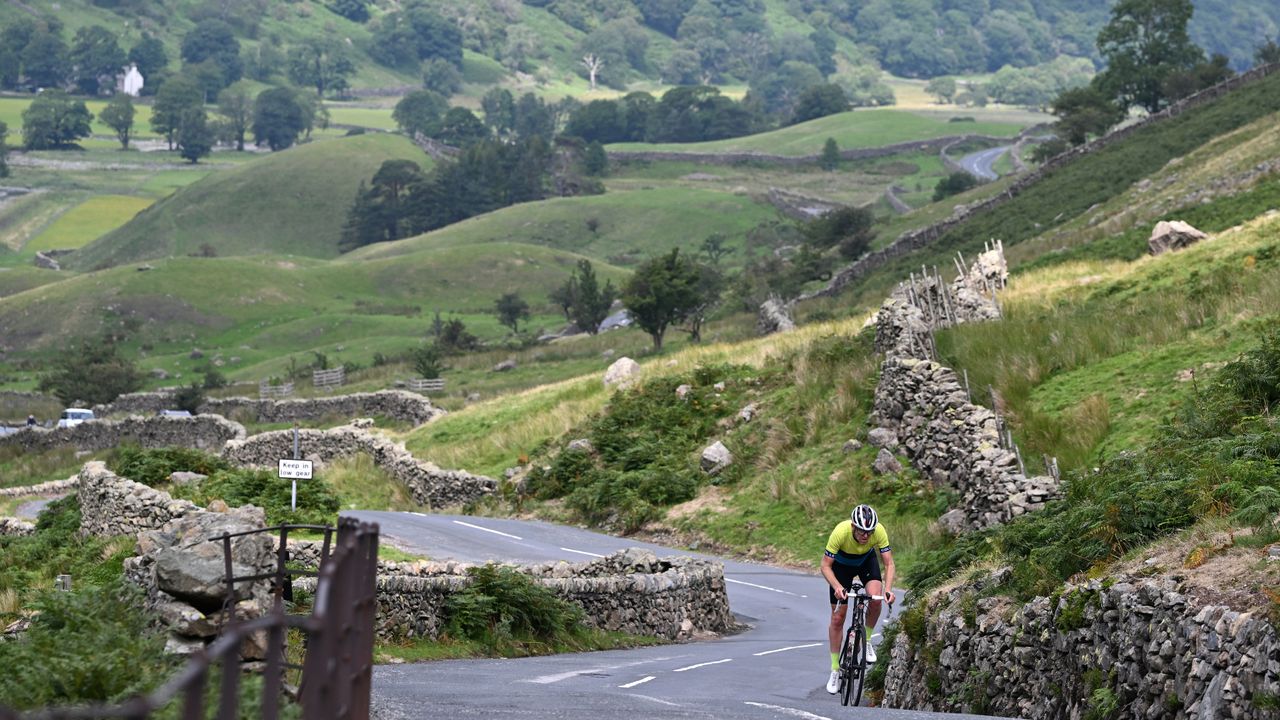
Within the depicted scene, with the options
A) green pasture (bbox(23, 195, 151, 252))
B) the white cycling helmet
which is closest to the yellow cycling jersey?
the white cycling helmet

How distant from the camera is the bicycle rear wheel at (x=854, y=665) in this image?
1494cm

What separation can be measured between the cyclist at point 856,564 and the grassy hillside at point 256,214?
493 feet

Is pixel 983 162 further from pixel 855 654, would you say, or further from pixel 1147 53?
pixel 855 654

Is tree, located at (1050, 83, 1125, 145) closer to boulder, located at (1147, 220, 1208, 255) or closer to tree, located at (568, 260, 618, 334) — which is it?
tree, located at (568, 260, 618, 334)

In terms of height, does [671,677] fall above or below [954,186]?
below

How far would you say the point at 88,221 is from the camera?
184m

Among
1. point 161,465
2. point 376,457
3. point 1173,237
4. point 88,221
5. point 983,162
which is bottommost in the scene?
point 376,457

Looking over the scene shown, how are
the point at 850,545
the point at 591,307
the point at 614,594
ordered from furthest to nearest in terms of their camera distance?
the point at 591,307
the point at 614,594
the point at 850,545

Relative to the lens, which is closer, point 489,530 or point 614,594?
point 614,594

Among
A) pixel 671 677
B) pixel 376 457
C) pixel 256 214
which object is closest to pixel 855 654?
pixel 671 677

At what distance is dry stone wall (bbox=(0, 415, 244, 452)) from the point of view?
194 feet

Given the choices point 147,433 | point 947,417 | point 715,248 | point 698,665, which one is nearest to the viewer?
point 698,665

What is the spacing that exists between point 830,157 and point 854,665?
17291 cm

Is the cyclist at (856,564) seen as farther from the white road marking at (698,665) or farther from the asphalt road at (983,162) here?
the asphalt road at (983,162)
